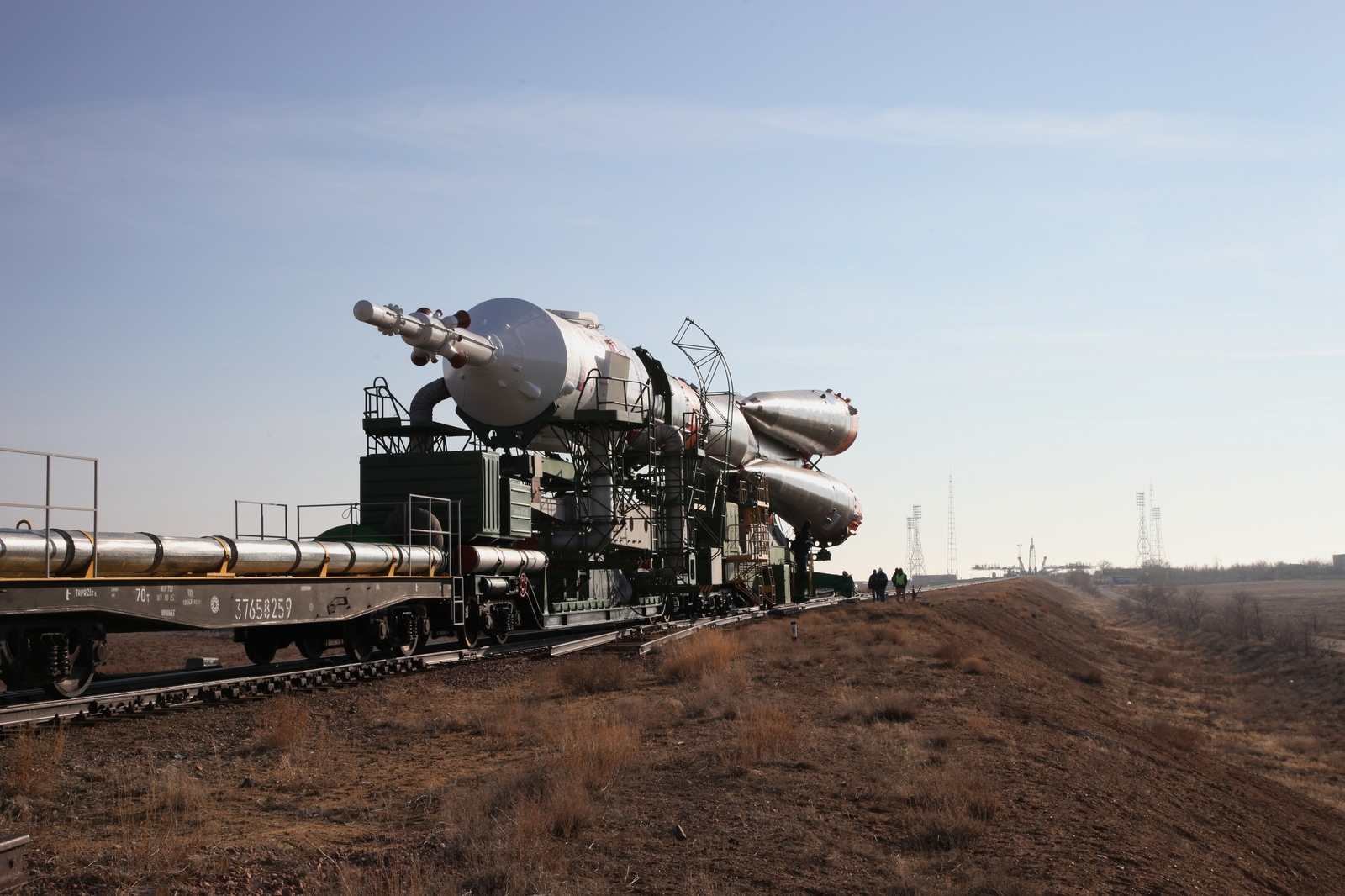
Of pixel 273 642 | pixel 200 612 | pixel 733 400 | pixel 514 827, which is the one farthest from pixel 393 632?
pixel 733 400

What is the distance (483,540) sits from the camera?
21.6m

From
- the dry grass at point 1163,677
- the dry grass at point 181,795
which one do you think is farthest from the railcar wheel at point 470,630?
the dry grass at point 1163,677

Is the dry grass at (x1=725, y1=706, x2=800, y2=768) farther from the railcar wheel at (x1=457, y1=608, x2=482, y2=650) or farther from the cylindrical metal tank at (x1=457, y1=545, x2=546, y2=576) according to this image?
the railcar wheel at (x1=457, y1=608, x2=482, y2=650)

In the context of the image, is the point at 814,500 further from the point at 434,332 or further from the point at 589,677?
the point at 589,677

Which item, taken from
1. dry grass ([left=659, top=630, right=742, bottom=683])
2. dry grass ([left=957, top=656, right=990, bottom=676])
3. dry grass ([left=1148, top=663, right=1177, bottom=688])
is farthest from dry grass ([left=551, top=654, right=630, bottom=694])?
dry grass ([left=1148, top=663, right=1177, bottom=688])

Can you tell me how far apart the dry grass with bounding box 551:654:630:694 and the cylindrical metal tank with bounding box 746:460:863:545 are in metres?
24.0

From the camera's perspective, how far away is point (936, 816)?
8.66m

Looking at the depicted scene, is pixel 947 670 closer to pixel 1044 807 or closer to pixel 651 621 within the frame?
pixel 1044 807

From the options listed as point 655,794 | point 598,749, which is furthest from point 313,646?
point 655,794

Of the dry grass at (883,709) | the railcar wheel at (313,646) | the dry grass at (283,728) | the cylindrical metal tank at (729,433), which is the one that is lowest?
the dry grass at (883,709)

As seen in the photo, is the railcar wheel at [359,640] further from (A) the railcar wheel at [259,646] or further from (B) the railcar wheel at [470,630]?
(B) the railcar wheel at [470,630]

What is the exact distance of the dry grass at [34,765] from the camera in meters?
8.55

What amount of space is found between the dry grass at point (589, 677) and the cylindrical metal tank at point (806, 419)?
24.3m

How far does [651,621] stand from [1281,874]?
812 inches
